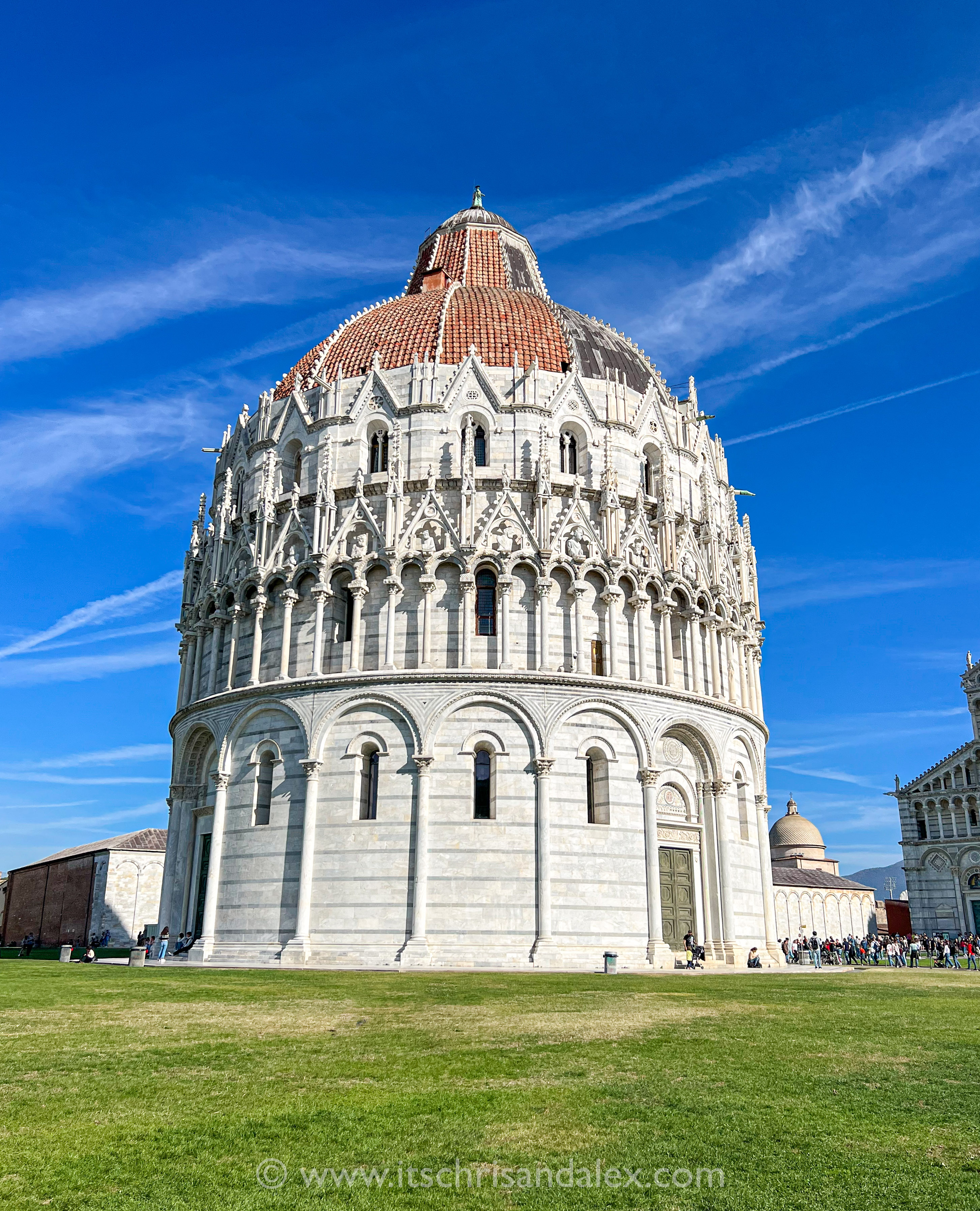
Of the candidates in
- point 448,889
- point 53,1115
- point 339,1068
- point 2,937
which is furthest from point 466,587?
point 2,937

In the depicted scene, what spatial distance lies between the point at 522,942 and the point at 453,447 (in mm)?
18618

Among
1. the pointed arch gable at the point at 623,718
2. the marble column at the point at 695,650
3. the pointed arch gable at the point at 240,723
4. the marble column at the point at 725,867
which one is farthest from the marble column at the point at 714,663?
the pointed arch gable at the point at 240,723

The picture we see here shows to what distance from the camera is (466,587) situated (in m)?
36.6

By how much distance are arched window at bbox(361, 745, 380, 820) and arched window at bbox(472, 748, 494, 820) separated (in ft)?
11.3

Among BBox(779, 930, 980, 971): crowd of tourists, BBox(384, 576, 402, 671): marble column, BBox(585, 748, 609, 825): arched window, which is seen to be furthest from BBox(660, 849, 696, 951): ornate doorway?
BBox(384, 576, 402, 671): marble column

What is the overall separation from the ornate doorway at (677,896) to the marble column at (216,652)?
19269 mm

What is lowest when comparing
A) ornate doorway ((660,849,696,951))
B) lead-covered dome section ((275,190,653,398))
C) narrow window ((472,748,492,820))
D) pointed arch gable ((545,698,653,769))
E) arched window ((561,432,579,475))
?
ornate doorway ((660,849,696,951))

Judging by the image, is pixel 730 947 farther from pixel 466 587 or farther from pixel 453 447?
pixel 453 447

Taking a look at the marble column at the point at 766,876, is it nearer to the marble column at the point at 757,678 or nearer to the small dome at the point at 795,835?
the marble column at the point at 757,678

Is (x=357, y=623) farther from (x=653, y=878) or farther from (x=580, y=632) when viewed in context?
(x=653, y=878)

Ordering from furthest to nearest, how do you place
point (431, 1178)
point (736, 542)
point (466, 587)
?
point (736, 542) < point (466, 587) < point (431, 1178)

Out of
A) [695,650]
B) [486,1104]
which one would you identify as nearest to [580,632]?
[695,650]

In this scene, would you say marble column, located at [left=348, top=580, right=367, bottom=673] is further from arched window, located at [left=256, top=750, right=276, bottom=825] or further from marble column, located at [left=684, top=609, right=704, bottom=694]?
marble column, located at [left=684, top=609, right=704, bottom=694]

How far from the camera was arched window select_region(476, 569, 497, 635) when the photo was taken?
37.2 m
